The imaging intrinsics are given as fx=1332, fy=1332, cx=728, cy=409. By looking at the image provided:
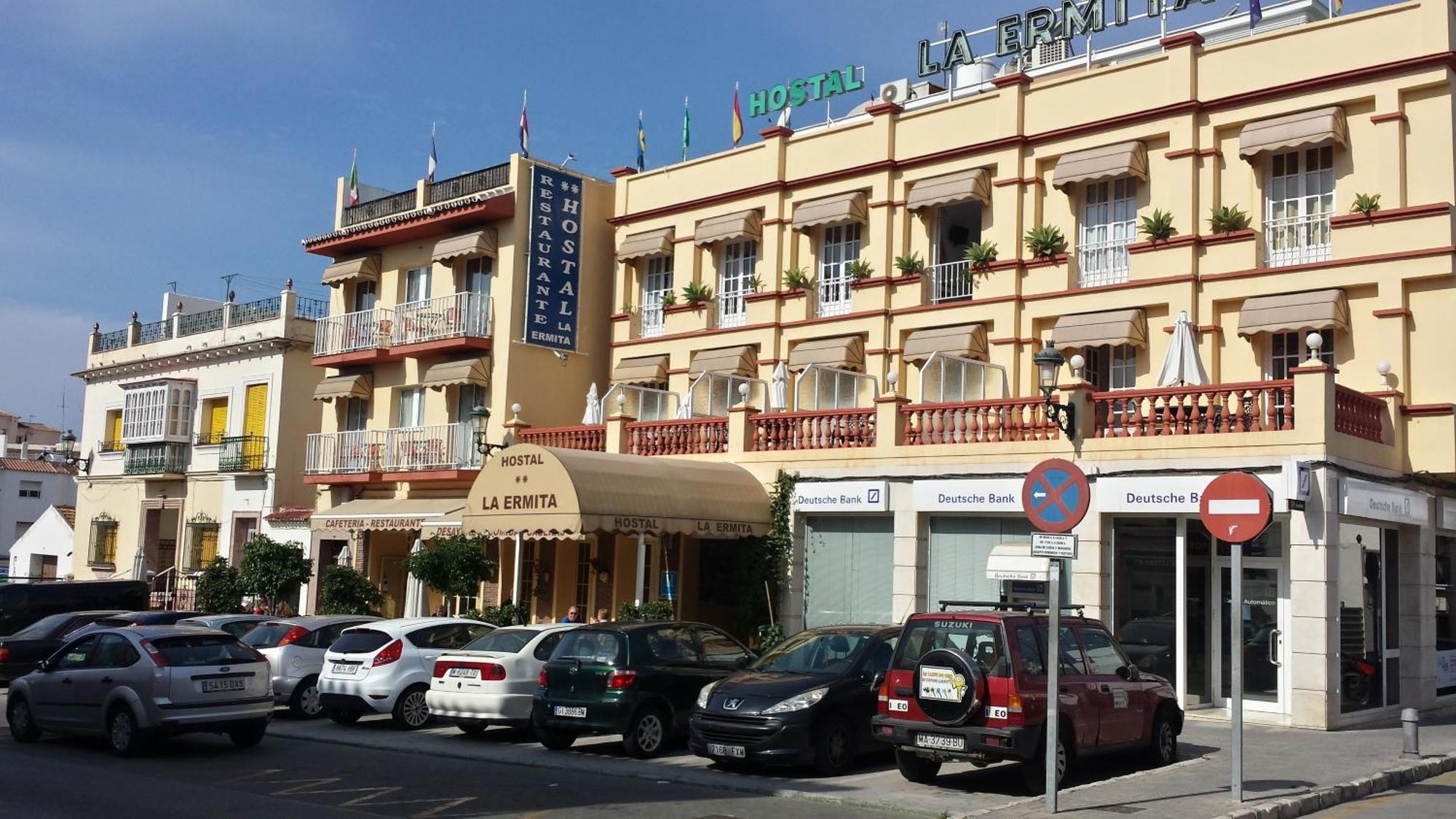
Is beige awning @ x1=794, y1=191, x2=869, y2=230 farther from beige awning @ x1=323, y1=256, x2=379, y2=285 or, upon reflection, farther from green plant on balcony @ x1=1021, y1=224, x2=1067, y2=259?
beige awning @ x1=323, y1=256, x2=379, y2=285

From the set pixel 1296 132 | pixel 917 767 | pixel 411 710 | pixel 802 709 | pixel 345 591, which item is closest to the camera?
pixel 917 767

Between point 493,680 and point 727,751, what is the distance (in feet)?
13.6

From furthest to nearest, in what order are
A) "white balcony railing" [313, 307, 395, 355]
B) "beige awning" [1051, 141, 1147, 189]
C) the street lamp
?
"white balcony railing" [313, 307, 395, 355]
"beige awning" [1051, 141, 1147, 189]
the street lamp

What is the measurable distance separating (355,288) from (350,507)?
6.97 meters

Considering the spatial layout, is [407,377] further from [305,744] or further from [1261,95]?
[1261,95]

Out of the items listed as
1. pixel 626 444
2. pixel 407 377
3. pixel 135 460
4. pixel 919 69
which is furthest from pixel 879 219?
pixel 135 460

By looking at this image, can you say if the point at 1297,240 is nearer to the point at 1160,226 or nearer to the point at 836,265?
the point at 1160,226

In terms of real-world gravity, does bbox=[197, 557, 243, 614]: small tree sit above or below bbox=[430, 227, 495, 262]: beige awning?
below

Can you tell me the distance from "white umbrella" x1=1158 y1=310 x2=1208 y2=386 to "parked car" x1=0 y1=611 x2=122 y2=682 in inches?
769

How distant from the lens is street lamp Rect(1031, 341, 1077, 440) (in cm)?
1930

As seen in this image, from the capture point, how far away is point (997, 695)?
42.9ft

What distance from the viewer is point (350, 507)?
32906mm

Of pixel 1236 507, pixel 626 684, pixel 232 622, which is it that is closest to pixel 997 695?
pixel 1236 507

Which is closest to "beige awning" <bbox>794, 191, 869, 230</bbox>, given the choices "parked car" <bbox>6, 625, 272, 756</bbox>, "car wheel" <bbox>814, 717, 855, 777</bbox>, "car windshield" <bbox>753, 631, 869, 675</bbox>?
"car windshield" <bbox>753, 631, 869, 675</bbox>
